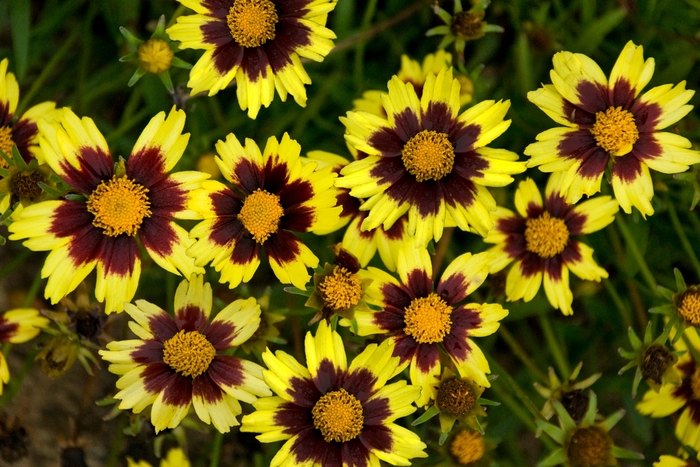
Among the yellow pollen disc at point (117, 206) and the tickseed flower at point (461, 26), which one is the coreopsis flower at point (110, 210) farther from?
the tickseed flower at point (461, 26)

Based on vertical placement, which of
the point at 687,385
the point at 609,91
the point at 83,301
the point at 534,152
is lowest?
the point at 687,385

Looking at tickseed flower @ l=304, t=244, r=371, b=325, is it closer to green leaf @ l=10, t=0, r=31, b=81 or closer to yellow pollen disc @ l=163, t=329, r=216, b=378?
yellow pollen disc @ l=163, t=329, r=216, b=378

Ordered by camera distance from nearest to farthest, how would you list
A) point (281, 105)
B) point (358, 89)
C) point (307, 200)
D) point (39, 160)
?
point (307, 200) < point (39, 160) < point (358, 89) < point (281, 105)

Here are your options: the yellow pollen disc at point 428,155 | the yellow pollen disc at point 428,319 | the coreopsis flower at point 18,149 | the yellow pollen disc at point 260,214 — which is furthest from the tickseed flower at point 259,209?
the coreopsis flower at point 18,149

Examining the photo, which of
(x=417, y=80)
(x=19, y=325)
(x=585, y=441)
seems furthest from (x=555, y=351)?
(x=19, y=325)

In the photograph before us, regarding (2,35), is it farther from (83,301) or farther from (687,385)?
(687,385)

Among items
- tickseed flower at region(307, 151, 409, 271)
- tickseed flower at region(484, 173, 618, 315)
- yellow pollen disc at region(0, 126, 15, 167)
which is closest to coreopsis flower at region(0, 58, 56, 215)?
yellow pollen disc at region(0, 126, 15, 167)

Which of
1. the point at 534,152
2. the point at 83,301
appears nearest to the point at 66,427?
the point at 83,301

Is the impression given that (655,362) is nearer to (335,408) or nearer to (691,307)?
(691,307)
